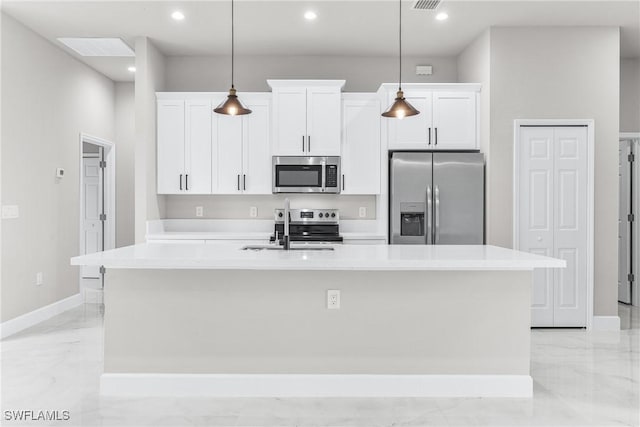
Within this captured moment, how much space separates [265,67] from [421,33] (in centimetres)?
178

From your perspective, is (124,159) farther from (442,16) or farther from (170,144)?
(442,16)

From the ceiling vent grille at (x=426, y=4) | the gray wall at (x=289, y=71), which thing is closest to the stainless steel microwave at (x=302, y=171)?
the gray wall at (x=289, y=71)

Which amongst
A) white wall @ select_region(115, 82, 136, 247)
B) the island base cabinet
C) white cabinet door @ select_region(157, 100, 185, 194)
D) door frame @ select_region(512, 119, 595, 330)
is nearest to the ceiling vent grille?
door frame @ select_region(512, 119, 595, 330)

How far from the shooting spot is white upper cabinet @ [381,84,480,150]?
4.88m

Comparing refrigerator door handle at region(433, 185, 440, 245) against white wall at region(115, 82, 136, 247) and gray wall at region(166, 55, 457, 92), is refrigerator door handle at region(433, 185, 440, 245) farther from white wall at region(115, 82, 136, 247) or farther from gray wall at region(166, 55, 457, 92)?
white wall at region(115, 82, 136, 247)

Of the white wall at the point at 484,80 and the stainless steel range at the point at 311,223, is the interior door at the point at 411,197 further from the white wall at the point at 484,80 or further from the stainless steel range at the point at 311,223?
the stainless steel range at the point at 311,223

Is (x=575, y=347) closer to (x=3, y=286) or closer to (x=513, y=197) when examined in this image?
(x=513, y=197)

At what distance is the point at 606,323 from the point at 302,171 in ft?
10.9

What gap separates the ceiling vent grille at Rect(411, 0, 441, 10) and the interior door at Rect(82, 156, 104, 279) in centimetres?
466

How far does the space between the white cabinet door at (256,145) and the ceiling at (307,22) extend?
68cm

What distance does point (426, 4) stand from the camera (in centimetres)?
393

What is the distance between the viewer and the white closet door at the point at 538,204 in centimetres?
467

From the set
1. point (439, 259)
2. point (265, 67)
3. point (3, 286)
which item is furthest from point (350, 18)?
point (3, 286)

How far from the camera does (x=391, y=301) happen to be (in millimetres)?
2998
